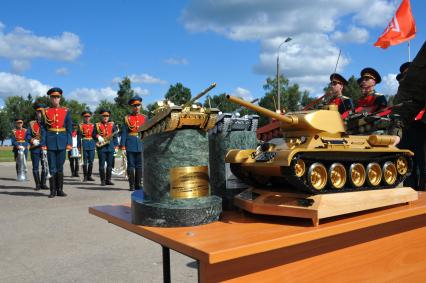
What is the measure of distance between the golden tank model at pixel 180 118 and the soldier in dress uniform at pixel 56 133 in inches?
279

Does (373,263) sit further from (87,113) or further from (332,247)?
(87,113)

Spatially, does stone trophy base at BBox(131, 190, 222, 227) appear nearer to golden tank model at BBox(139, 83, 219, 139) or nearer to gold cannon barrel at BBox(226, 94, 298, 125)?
golden tank model at BBox(139, 83, 219, 139)

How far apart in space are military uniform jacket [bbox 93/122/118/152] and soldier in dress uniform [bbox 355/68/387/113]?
27.6 ft

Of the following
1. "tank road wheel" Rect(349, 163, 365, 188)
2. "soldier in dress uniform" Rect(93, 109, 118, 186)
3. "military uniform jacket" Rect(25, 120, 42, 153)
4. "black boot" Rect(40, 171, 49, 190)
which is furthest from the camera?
"soldier in dress uniform" Rect(93, 109, 118, 186)

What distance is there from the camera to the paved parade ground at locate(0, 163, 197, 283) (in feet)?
12.7

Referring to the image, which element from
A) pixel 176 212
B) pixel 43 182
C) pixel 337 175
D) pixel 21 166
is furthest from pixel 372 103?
pixel 21 166

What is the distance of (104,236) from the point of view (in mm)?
5285

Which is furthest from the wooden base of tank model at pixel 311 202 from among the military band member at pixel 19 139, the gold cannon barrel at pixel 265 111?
the military band member at pixel 19 139

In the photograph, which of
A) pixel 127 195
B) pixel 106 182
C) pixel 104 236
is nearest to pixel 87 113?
pixel 106 182

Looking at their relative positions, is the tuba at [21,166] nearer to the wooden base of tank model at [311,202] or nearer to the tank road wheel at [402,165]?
the wooden base of tank model at [311,202]

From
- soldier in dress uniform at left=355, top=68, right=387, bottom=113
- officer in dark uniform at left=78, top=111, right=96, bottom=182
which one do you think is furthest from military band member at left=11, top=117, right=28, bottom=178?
soldier in dress uniform at left=355, top=68, right=387, bottom=113

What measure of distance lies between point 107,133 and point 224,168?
10.4 meters

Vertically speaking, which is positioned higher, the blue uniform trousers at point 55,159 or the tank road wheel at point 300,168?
the tank road wheel at point 300,168

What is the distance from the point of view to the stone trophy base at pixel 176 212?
5.79 ft
